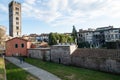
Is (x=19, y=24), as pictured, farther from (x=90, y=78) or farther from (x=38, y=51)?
(x=90, y=78)

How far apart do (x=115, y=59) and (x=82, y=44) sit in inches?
2010

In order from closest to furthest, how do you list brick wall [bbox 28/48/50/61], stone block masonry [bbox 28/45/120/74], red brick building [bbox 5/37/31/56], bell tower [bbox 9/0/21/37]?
1. stone block masonry [bbox 28/45/120/74]
2. brick wall [bbox 28/48/50/61]
3. red brick building [bbox 5/37/31/56]
4. bell tower [bbox 9/0/21/37]

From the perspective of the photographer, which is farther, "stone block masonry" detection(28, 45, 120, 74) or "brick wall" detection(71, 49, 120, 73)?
"stone block masonry" detection(28, 45, 120, 74)

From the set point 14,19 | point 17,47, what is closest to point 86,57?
point 17,47

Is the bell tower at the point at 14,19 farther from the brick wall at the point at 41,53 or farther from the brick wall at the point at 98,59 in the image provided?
the brick wall at the point at 98,59

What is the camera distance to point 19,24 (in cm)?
8056

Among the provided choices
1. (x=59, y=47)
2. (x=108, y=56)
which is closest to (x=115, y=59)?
(x=108, y=56)

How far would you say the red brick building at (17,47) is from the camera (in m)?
45.3

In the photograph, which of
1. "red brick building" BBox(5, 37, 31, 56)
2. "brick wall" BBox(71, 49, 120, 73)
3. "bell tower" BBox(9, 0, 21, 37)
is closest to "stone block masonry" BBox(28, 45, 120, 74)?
"brick wall" BBox(71, 49, 120, 73)

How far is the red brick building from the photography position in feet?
149

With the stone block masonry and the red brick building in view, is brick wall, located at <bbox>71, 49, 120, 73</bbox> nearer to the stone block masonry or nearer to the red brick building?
the stone block masonry

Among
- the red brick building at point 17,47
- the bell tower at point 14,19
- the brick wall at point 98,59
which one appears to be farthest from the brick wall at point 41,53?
the bell tower at point 14,19

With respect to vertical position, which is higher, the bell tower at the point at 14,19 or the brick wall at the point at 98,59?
the bell tower at the point at 14,19

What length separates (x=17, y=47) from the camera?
4547 centimetres
